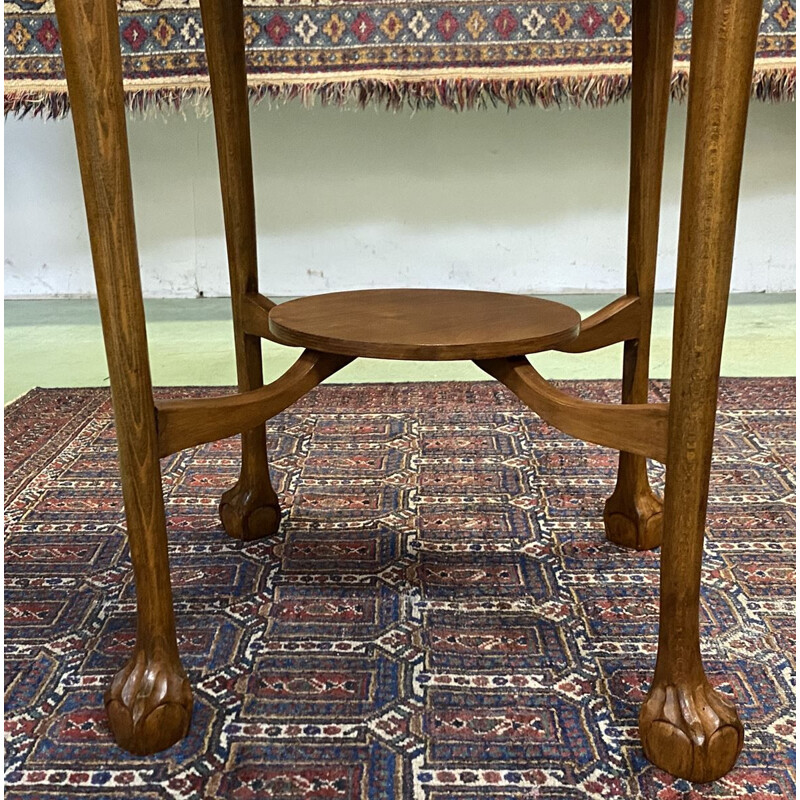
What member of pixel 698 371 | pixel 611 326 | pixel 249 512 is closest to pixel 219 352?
pixel 249 512

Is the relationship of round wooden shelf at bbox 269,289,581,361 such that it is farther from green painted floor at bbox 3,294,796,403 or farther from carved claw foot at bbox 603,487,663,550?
green painted floor at bbox 3,294,796,403

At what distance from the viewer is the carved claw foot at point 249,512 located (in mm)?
1344

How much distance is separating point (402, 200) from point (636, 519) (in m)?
2.05

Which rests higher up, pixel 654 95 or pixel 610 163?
pixel 654 95

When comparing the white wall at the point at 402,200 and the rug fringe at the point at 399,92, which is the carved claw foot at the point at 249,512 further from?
the white wall at the point at 402,200

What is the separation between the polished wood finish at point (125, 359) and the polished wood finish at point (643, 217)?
2.19 feet

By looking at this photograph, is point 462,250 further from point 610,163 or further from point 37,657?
point 37,657

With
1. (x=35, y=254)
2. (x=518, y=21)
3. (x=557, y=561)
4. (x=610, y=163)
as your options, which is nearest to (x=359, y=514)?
(x=557, y=561)

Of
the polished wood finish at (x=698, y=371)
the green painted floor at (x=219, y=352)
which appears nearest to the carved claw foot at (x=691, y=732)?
the polished wood finish at (x=698, y=371)

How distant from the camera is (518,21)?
7.22 feet

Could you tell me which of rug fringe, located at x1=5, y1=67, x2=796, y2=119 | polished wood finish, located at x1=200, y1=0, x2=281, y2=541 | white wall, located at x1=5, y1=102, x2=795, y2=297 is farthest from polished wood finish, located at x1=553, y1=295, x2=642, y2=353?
white wall, located at x1=5, y1=102, x2=795, y2=297

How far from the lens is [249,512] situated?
1.34m

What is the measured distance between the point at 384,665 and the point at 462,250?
2.29 meters

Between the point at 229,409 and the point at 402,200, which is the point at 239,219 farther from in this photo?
the point at 402,200
